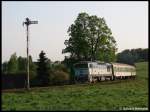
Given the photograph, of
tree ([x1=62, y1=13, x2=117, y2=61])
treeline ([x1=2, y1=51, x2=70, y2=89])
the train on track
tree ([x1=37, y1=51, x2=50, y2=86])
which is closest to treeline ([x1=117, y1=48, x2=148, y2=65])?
tree ([x1=62, y1=13, x2=117, y2=61])

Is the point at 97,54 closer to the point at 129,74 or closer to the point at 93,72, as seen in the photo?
the point at 129,74

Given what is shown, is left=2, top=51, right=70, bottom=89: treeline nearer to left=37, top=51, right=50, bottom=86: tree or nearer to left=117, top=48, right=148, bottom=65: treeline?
left=37, top=51, right=50, bottom=86: tree

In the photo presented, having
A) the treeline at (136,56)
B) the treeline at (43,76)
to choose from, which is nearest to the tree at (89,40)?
the treeline at (43,76)

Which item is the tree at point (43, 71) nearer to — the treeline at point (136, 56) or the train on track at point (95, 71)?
the train on track at point (95, 71)

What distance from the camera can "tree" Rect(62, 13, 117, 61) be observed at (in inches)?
2781

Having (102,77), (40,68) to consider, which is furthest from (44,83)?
(102,77)

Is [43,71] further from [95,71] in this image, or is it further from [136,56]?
[136,56]

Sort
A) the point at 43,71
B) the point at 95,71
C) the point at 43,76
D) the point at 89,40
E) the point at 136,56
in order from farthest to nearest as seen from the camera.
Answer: the point at 136,56, the point at 89,40, the point at 43,71, the point at 43,76, the point at 95,71

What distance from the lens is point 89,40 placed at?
7131 cm

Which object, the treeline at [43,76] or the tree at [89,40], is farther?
the tree at [89,40]

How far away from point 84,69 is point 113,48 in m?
27.0

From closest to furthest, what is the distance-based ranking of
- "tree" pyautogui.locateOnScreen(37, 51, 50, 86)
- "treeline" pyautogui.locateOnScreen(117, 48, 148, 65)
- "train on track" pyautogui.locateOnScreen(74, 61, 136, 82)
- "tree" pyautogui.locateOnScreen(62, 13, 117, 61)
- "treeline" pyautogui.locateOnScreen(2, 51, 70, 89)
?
"train on track" pyautogui.locateOnScreen(74, 61, 136, 82) → "tree" pyautogui.locateOnScreen(37, 51, 50, 86) → "treeline" pyautogui.locateOnScreen(2, 51, 70, 89) → "tree" pyautogui.locateOnScreen(62, 13, 117, 61) → "treeline" pyautogui.locateOnScreen(117, 48, 148, 65)

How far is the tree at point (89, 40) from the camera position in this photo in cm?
7062

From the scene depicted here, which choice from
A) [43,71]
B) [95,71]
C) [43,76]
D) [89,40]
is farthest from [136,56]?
[95,71]
